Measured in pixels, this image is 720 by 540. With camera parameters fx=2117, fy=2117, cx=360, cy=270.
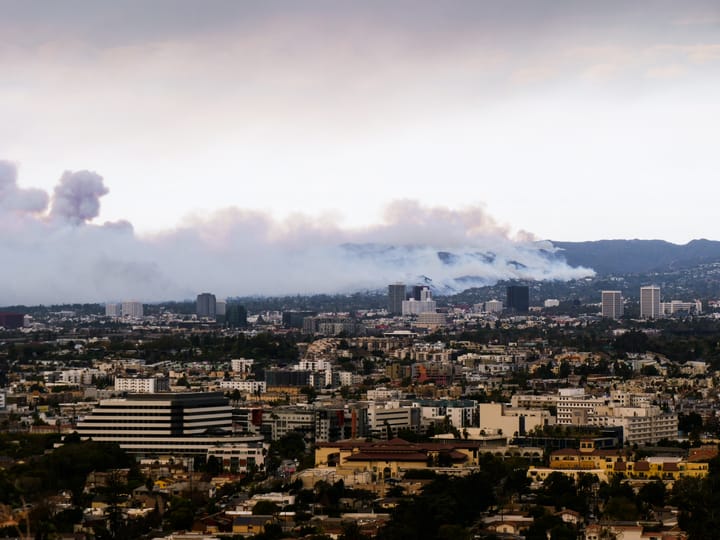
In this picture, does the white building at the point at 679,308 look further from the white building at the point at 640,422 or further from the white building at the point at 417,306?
the white building at the point at 640,422

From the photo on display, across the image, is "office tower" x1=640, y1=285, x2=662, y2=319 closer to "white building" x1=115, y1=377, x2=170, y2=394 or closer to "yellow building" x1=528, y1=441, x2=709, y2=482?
"white building" x1=115, y1=377, x2=170, y2=394

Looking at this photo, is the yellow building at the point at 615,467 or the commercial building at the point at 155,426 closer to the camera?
the yellow building at the point at 615,467

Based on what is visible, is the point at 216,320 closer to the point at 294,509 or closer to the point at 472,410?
the point at 472,410

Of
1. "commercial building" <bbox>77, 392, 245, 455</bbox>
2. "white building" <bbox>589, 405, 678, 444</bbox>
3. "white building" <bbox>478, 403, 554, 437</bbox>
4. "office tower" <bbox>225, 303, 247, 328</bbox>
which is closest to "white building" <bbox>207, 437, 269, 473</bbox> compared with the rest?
"commercial building" <bbox>77, 392, 245, 455</bbox>

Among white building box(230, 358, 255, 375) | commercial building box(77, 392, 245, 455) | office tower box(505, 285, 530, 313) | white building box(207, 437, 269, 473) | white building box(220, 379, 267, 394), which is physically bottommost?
white building box(207, 437, 269, 473)

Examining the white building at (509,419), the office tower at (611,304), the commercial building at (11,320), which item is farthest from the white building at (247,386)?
the office tower at (611,304)

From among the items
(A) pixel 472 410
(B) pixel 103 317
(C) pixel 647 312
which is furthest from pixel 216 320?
(A) pixel 472 410

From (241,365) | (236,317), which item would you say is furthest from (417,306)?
(241,365)

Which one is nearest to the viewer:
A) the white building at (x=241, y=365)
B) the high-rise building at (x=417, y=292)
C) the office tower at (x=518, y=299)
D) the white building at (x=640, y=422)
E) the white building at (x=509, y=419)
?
the white building at (x=640, y=422)
